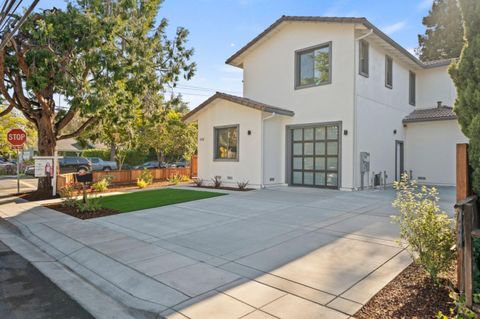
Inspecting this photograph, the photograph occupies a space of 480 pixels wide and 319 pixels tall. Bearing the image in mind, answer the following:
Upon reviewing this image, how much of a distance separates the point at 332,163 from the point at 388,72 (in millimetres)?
5384

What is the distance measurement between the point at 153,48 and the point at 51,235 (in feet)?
30.9

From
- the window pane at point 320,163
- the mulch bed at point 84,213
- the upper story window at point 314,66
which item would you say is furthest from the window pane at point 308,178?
the mulch bed at point 84,213

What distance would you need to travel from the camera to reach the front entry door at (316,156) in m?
13.7

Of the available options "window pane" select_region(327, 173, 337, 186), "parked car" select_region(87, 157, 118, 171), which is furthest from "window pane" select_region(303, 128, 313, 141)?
"parked car" select_region(87, 157, 118, 171)

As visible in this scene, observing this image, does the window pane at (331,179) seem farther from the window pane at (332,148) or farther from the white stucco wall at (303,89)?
the window pane at (332,148)

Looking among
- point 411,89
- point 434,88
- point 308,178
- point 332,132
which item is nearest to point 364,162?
point 332,132

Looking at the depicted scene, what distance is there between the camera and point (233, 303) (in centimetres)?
382

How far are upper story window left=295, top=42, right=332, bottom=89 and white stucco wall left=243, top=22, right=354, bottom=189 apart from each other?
19cm

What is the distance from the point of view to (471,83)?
410 centimetres

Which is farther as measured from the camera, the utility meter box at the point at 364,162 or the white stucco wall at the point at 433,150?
the white stucco wall at the point at 433,150

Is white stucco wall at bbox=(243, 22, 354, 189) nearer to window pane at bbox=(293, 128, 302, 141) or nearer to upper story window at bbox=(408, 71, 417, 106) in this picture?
window pane at bbox=(293, 128, 302, 141)

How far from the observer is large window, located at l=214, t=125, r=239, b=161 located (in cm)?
1543

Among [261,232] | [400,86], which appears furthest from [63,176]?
[400,86]

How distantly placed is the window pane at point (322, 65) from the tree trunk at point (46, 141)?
455 inches
